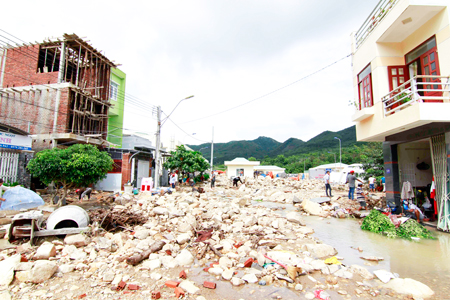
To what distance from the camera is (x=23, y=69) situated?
56.5ft

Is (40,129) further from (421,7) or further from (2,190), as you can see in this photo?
(421,7)

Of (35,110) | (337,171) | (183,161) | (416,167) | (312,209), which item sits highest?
(35,110)

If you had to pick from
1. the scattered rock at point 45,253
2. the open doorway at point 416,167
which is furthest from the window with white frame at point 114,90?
the open doorway at point 416,167

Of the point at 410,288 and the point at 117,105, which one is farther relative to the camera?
the point at 117,105

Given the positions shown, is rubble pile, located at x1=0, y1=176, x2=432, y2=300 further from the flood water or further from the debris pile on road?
the debris pile on road

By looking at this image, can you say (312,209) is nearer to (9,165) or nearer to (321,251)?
(321,251)

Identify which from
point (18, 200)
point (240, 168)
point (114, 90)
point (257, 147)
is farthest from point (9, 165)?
point (257, 147)

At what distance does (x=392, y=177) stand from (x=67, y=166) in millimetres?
13443

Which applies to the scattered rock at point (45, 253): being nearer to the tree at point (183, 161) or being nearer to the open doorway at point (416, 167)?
the open doorway at point (416, 167)

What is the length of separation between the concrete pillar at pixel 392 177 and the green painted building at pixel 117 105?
1950cm

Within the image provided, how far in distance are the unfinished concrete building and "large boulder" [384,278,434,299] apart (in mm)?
17011

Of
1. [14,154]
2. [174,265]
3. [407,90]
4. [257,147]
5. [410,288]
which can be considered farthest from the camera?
[257,147]

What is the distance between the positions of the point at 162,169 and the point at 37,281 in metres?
21.3

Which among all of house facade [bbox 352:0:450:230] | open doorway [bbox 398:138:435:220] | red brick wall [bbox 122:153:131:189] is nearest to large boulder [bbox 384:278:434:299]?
house facade [bbox 352:0:450:230]
